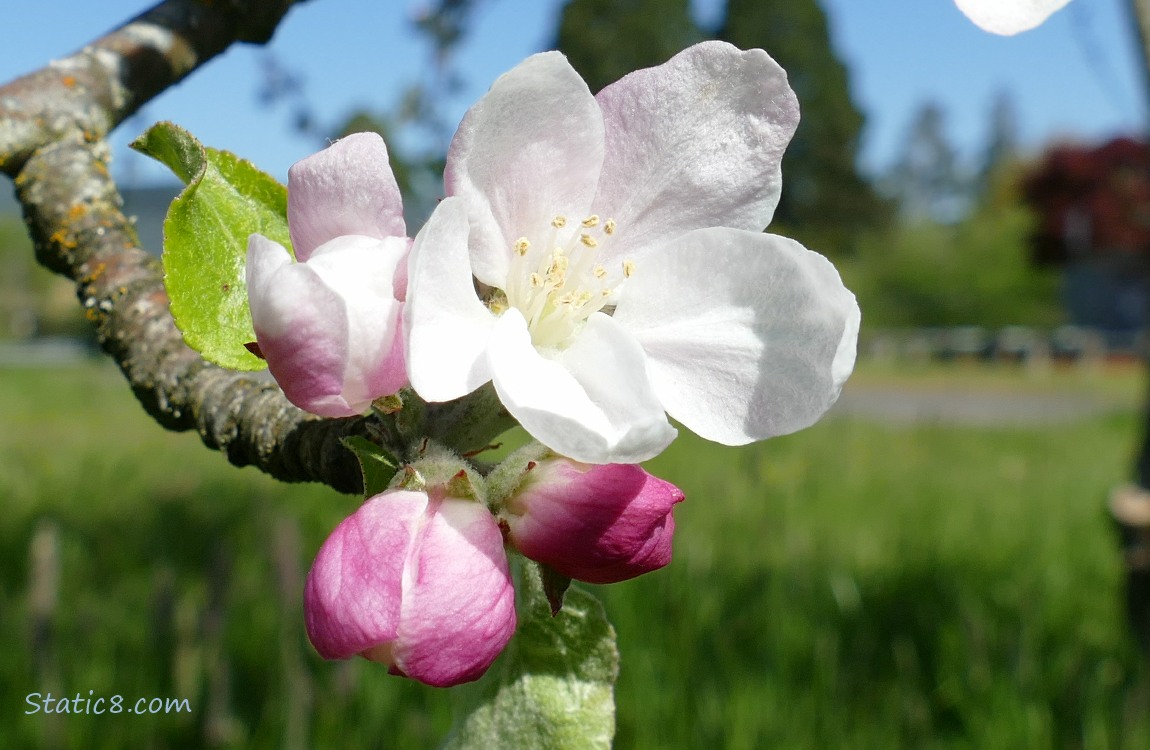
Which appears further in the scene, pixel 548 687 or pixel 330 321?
pixel 548 687

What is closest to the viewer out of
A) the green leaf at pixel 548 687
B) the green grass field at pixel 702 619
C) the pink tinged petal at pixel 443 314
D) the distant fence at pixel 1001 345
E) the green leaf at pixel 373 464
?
the pink tinged petal at pixel 443 314

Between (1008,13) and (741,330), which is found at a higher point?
(1008,13)

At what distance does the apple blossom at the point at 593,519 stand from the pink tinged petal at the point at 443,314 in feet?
0.33

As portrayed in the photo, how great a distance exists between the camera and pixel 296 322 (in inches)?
22.4

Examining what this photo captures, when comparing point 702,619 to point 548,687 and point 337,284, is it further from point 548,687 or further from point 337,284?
point 337,284

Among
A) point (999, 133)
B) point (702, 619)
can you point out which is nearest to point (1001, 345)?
point (702, 619)

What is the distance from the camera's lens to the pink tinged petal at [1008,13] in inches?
25.2

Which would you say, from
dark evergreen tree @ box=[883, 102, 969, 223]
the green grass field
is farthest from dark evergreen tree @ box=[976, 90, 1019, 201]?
the green grass field

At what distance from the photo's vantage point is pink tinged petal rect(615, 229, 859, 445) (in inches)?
24.0

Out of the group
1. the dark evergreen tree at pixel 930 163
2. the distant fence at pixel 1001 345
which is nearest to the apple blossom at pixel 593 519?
the distant fence at pixel 1001 345

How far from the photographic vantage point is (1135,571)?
292 cm

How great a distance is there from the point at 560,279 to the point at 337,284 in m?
0.18

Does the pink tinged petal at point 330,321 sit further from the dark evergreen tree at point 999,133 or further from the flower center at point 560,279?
the dark evergreen tree at point 999,133

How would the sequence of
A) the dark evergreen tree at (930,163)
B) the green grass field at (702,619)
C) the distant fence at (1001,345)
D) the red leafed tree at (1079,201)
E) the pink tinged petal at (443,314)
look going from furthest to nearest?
the dark evergreen tree at (930,163)
the red leafed tree at (1079,201)
the distant fence at (1001,345)
the green grass field at (702,619)
the pink tinged petal at (443,314)
